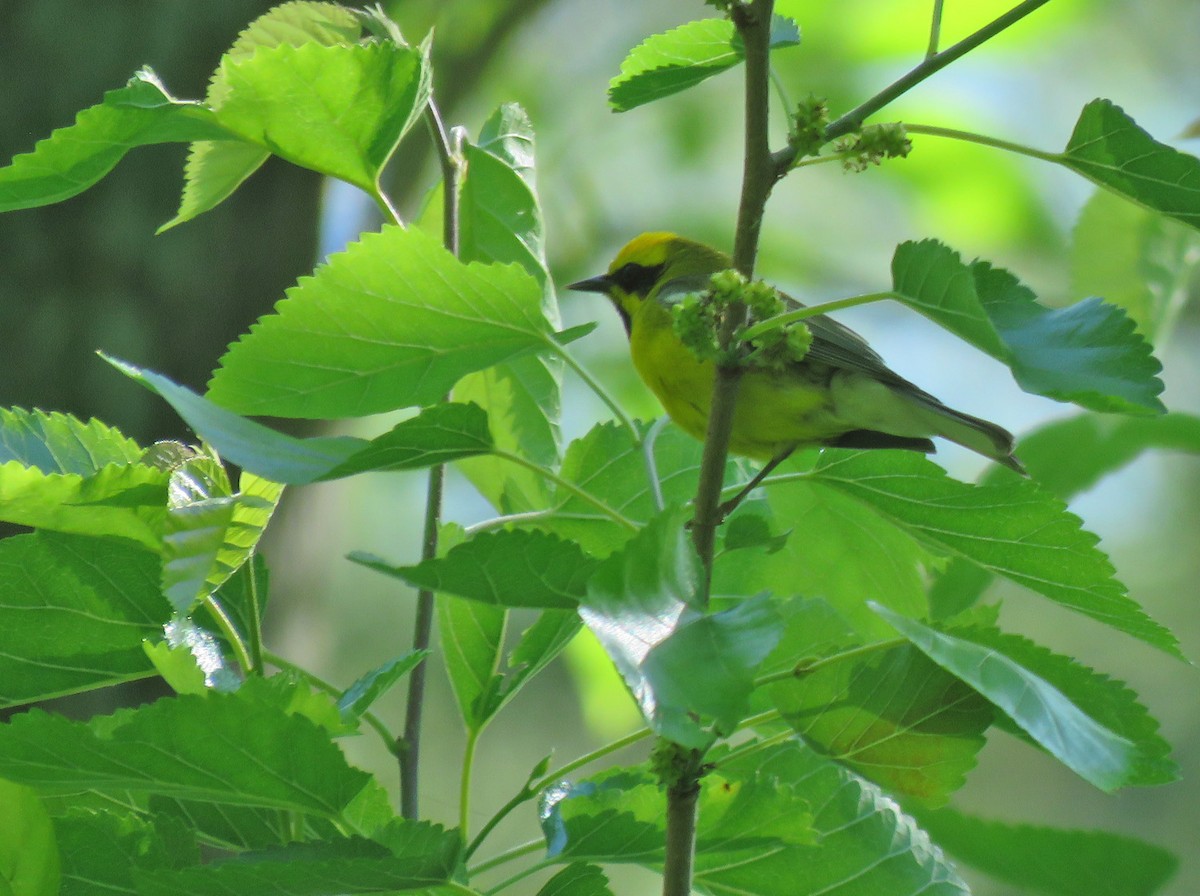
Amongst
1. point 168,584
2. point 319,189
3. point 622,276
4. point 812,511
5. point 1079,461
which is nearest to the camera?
point 168,584

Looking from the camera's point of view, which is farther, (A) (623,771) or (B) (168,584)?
(A) (623,771)

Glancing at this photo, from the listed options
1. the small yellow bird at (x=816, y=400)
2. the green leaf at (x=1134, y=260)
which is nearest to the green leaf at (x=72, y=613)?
the small yellow bird at (x=816, y=400)

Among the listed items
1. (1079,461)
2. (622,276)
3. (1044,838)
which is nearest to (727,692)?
(1044,838)

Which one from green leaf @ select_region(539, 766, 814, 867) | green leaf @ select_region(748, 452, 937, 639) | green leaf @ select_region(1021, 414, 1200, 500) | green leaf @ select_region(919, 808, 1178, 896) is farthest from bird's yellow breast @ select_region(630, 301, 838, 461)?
green leaf @ select_region(919, 808, 1178, 896)

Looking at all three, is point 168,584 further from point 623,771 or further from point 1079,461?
point 1079,461

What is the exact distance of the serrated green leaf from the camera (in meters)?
1.06

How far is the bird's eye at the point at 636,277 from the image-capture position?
2.76m

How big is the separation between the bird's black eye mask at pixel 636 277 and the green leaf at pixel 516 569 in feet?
6.40

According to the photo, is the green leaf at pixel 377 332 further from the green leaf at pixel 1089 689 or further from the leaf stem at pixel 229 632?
the green leaf at pixel 1089 689

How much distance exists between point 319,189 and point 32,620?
2121 millimetres

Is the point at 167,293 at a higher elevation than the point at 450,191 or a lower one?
lower

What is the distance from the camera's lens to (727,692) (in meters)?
0.70

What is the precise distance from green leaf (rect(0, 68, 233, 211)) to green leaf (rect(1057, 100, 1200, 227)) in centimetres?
69

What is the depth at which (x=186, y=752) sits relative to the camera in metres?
0.87
